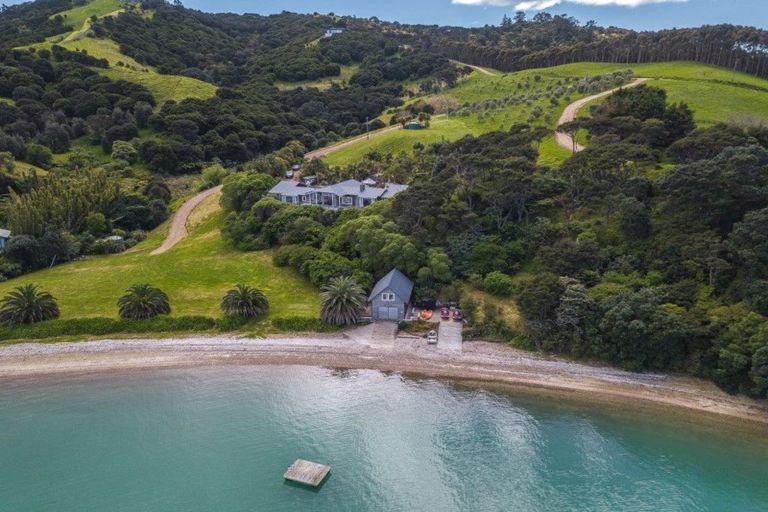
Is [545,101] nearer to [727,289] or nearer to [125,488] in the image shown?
[727,289]

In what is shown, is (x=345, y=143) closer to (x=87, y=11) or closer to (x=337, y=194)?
(x=337, y=194)

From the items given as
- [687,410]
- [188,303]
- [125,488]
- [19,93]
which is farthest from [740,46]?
[19,93]

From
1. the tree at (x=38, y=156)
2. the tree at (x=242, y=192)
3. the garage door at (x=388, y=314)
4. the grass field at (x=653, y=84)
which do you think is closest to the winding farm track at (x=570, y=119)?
the grass field at (x=653, y=84)

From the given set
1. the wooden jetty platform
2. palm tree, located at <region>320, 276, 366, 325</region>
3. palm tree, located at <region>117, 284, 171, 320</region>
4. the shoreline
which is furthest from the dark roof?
palm tree, located at <region>117, 284, 171, 320</region>

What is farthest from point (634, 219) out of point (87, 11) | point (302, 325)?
point (87, 11)

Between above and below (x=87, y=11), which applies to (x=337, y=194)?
below
